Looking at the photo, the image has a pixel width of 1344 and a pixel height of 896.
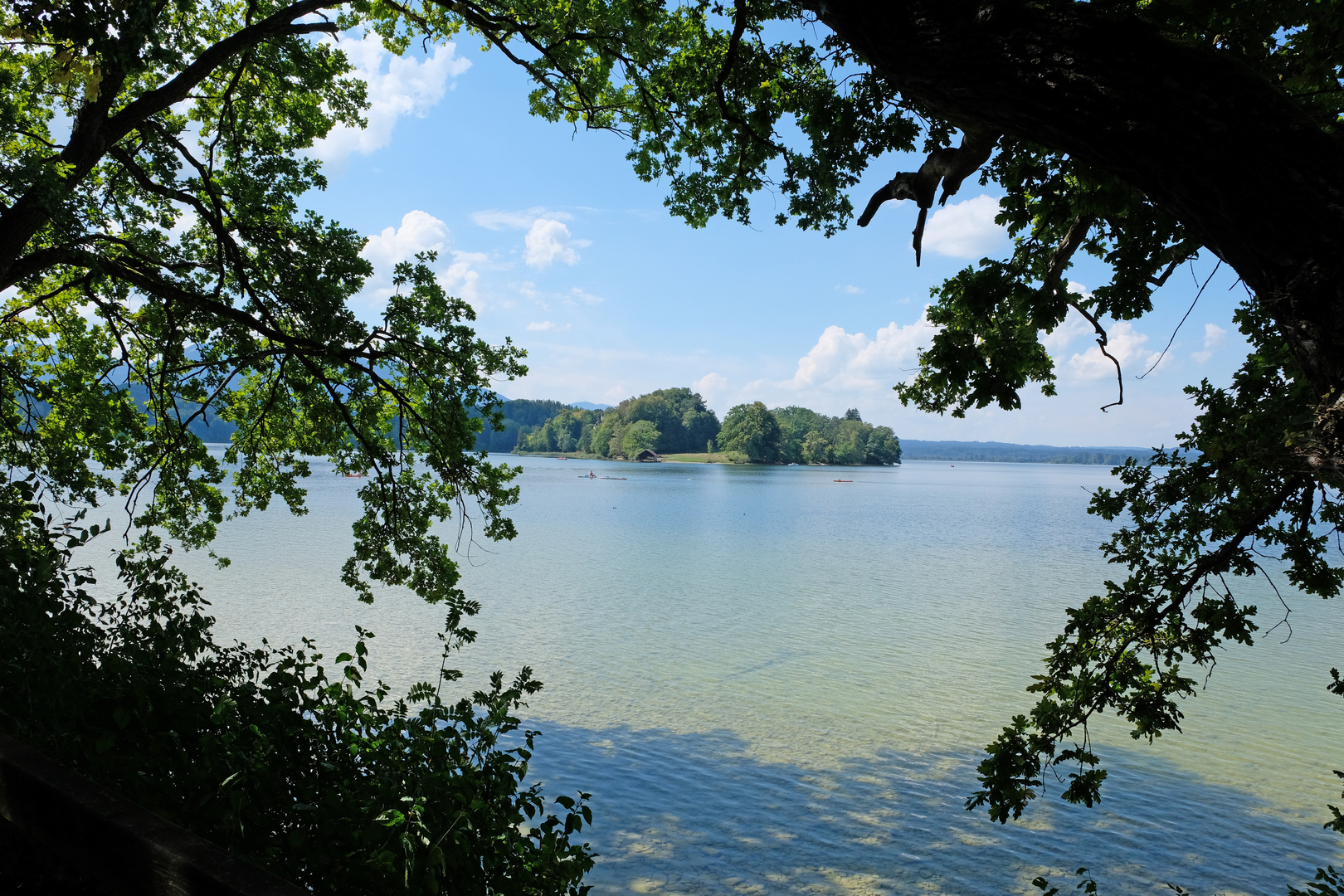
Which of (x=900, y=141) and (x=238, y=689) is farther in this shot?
(x=900, y=141)

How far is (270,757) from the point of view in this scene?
12.6 feet

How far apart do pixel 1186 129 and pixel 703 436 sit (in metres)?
175

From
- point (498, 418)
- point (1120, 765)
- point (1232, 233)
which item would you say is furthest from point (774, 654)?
point (1232, 233)

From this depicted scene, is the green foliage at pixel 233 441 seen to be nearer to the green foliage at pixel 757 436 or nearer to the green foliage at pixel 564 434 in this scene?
the green foliage at pixel 757 436

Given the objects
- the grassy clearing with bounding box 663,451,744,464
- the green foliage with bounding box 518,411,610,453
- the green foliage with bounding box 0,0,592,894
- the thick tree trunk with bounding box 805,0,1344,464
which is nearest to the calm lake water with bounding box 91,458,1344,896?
the green foliage with bounding box 0,0,592,894

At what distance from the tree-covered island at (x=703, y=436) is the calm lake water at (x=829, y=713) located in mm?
127329

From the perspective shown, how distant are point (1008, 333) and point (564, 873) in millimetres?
4220

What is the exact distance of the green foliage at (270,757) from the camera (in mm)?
3314

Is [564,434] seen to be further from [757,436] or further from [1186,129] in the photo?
[1186,129]

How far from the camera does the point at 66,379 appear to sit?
30.9 ft

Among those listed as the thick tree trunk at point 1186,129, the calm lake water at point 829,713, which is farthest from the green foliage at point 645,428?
the thick tree trunk at point 1186,129

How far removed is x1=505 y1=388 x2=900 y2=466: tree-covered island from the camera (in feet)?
520

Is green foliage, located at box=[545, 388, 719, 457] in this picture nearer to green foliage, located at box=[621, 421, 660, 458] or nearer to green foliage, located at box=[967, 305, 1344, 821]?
green foliage, located at box=[621, 421, 660, 458]

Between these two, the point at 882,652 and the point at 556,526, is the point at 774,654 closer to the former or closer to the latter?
the point at 882,652
